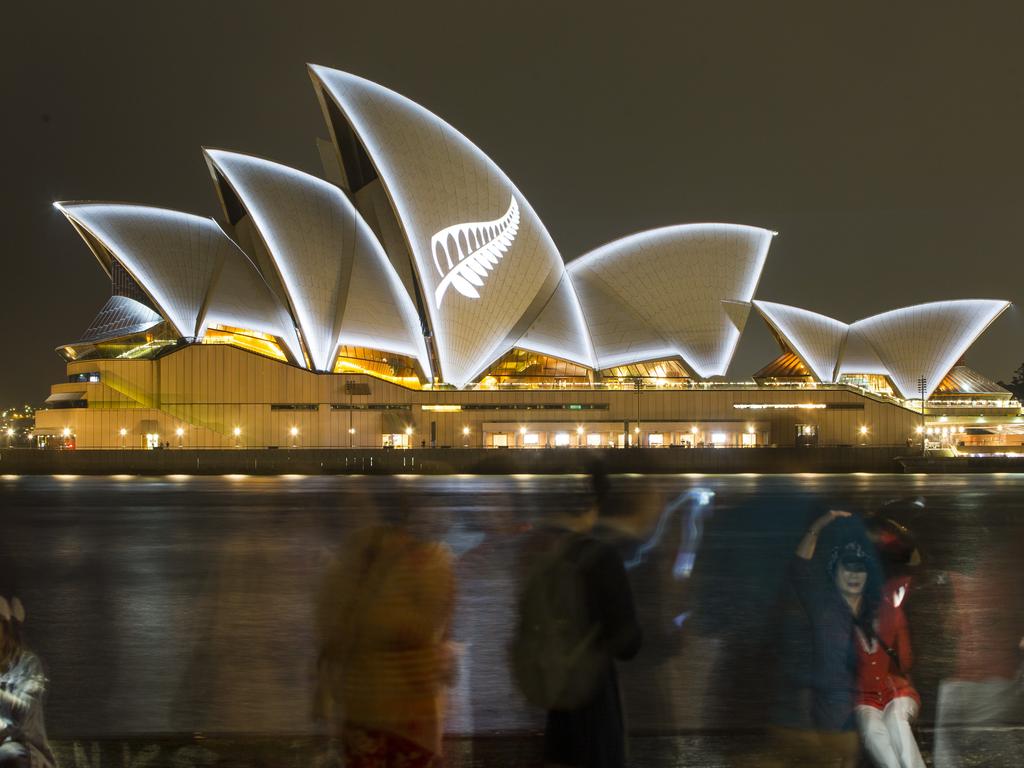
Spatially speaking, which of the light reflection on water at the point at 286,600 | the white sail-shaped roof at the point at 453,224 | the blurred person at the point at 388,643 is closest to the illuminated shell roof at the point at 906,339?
the white sail-shaped roof at the point at 453,224

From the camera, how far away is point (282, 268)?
147 ft

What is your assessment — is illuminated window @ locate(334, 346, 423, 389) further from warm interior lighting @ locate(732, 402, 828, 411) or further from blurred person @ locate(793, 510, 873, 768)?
blurred person @ locate(793, 510, 873, 768)

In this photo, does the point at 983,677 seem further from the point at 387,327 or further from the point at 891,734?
the point at 387,327

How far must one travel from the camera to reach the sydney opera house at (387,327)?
4566 centimetres

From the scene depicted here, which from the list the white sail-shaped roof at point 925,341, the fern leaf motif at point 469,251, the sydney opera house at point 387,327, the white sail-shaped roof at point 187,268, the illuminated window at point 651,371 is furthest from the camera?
the white sail-shaped roof at point 925,341

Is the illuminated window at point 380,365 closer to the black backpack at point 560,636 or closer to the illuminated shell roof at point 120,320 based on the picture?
the illuminated shell roof at point 120,320

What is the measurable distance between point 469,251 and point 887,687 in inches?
1734

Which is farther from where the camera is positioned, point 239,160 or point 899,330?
point 899,330

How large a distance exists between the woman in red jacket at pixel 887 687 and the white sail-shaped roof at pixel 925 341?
2447 inches

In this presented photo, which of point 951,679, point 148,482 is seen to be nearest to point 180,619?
point 951,679

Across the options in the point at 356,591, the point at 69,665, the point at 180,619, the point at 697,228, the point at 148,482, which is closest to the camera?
the point at 356,591

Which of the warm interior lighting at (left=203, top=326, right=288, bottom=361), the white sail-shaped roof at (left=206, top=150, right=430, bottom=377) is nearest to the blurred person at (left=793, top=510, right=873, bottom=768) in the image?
the white sail-shaped roof at (left=206, top=150, right=430, bottom=377)

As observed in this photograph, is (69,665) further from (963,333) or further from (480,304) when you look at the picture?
(963,333)

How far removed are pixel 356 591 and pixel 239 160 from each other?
4476 centimetres
